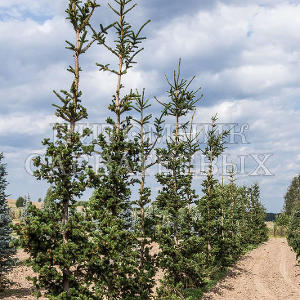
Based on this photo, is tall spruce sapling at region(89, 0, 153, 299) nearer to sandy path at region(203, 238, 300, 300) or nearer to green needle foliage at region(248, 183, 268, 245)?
sandy path at region(203, 238, 300, 300)

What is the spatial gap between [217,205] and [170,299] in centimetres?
1174

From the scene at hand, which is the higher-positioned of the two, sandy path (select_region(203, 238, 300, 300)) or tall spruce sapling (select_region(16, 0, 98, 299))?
tall spruce sapling (select_region(16, 0, 98, 299))

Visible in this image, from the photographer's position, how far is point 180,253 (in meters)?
16.8

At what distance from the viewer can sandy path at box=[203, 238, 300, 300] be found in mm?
20219

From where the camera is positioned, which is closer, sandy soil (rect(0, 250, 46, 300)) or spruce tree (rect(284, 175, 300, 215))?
sandy soil (rect(0, 250, 46, 300))

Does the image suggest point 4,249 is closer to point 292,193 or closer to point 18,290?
point 18,290

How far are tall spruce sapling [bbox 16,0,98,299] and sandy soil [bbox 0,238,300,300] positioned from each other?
35.1 ft

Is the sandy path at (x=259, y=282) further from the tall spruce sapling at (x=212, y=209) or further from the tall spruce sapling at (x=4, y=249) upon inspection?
the tall spruce sapling at (x=4, y=249)

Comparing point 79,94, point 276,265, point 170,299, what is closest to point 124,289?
point 170,299

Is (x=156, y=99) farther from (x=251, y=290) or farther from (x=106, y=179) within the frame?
(x=251, y=290)

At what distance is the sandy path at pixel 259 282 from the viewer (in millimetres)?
20219

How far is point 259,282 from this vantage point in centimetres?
2478

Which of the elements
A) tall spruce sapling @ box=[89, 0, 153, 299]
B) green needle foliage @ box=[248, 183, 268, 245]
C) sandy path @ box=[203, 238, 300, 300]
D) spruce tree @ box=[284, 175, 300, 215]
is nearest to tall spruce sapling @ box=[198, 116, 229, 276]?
sandy path @ box=[203, 238, 300, 300]

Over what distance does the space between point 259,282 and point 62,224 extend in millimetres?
20702
